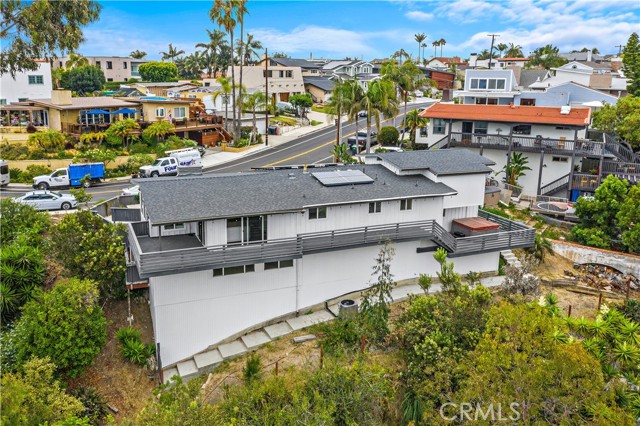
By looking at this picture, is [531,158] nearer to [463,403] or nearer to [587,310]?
[587,310]

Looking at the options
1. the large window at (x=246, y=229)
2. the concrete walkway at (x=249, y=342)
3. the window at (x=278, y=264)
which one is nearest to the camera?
the concrete walkway at (x=249, y=342)

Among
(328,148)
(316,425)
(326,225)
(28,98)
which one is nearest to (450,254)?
(326,225)

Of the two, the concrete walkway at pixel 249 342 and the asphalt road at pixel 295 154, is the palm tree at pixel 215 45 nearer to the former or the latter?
the asphalt road at pixel 295 154

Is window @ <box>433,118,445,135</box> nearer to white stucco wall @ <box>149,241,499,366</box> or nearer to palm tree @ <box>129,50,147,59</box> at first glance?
white stucco wall @ <box>149,241,499,366</box>

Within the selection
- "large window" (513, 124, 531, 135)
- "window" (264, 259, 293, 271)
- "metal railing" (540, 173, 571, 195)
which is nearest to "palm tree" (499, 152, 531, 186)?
"metal railing" (540, 173, 571, 195)

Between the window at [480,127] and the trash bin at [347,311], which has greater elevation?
the window at [480,127]

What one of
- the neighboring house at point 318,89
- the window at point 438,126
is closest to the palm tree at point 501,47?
the neighboring house at point 318,89
